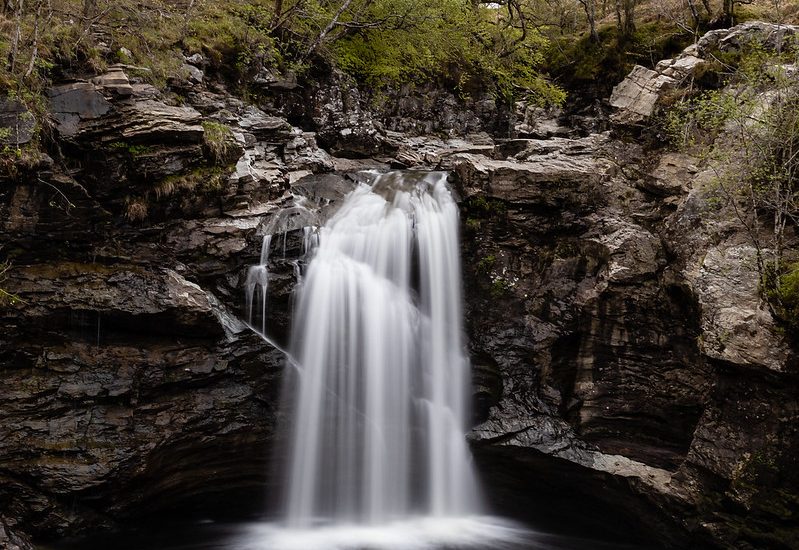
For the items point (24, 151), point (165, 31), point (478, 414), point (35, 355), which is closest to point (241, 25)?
point (165, 31)

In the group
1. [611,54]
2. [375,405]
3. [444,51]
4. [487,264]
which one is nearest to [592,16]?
[611,54]

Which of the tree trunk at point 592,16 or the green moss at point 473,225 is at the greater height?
the tree trunk at point 592,16

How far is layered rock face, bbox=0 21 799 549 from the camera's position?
775 centimetres

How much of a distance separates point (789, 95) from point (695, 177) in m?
2.49

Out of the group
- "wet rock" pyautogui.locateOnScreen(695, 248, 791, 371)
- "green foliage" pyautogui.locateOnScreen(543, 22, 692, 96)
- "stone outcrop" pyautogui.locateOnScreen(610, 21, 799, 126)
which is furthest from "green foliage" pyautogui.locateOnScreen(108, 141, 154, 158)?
"green foliage" pyautogui.locateOnScreen(543, 22, 692, 96)

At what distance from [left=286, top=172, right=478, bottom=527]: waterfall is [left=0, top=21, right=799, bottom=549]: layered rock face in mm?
463

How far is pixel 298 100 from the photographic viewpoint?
13898 millimetres

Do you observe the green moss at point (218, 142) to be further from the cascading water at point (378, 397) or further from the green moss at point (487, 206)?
the green moss at point (487, 206)

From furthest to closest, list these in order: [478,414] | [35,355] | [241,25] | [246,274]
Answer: [241,25]
[478,414]
[246,274]
[35,355]

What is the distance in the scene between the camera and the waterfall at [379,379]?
9297mm

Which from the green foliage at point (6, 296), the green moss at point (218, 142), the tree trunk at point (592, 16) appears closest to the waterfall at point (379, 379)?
the green moss at point (218, 142)

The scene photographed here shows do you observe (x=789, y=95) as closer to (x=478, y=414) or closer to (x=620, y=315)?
(x=620, y=315)

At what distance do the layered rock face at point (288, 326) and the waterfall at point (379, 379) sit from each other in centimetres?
46

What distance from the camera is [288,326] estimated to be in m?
9.58
